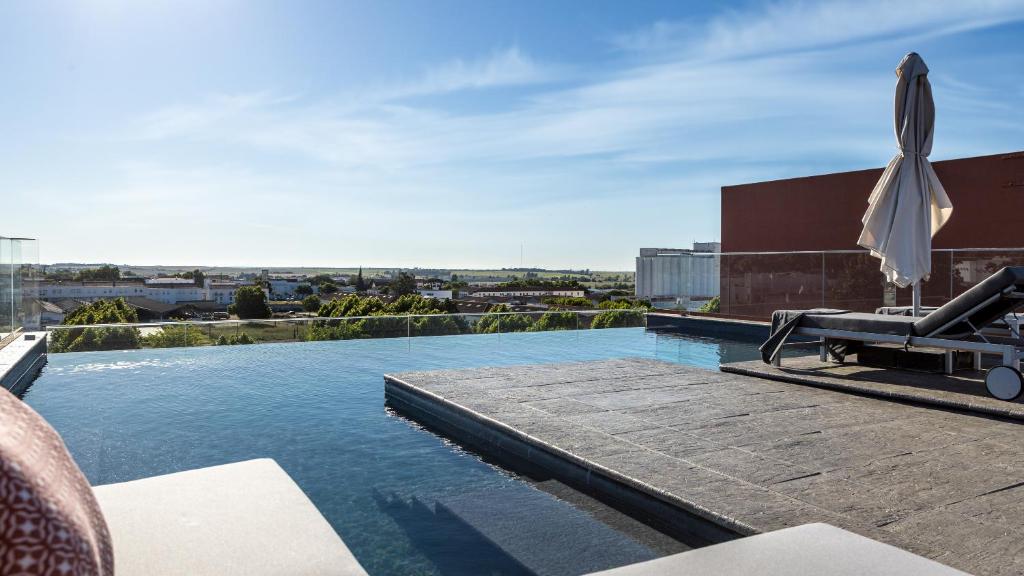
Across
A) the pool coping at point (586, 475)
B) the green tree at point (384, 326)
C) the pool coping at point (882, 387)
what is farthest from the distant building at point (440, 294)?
the pool coping at point (586, 475)

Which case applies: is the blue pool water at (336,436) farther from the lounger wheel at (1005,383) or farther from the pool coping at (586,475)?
the lounger wheel at (1005,383)

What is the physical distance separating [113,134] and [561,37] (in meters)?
11.7

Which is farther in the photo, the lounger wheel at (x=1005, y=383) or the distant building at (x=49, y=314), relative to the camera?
the distant building at (x=49, y=314)

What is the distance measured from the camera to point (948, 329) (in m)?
5.76

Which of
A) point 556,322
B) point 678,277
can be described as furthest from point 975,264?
point 556,322

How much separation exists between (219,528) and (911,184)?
6859 mm

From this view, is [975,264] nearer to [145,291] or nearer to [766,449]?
[766,449]

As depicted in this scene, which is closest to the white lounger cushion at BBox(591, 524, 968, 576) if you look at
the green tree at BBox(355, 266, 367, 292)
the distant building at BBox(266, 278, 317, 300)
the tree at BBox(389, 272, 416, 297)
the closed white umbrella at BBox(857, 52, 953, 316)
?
the closed white umbrella at BBox(857, 52, 953, 316)

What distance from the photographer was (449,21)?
11984 mm

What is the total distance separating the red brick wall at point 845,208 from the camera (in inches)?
541

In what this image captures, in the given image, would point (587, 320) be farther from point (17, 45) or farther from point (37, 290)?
point (17, 45)

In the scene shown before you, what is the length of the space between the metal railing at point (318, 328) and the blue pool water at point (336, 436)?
0.24m

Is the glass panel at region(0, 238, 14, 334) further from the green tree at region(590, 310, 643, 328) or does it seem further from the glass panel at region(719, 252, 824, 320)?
the glass panel at region(719, 252, 824, 320)

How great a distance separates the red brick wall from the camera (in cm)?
1374
